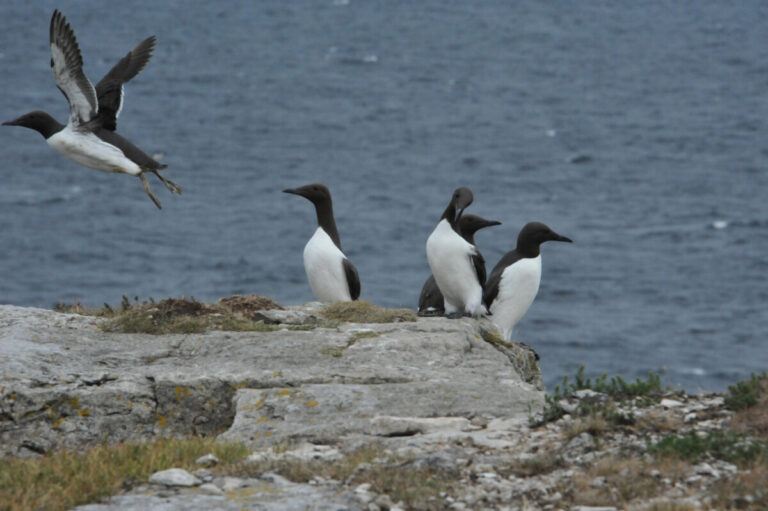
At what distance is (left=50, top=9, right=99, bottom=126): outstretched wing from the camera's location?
12531 mm

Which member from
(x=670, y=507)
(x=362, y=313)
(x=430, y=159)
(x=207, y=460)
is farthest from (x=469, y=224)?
(x=430, y=159)

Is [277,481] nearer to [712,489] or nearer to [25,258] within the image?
[712,489]

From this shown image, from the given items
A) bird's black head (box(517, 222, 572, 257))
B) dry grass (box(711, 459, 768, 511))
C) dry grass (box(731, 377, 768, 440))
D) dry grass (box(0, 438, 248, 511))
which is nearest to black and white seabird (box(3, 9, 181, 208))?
bird's black head (box(517, 222, 572, 257))

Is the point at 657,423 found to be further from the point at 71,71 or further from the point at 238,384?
the point at 71,71

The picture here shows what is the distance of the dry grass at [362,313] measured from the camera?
10414mm

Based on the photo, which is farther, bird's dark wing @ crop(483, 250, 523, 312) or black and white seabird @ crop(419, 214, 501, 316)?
bird's dark wing @ crop(483, 250, 523, 312)

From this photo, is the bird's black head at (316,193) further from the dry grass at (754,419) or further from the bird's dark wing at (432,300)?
the dry grass at (754,419)

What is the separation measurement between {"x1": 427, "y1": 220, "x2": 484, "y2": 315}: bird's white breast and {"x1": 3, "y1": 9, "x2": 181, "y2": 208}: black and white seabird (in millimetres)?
2742

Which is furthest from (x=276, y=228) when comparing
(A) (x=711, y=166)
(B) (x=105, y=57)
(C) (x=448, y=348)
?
(C) (x=448, y=348)

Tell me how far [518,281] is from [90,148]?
4781mm

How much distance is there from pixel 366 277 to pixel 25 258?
1692 centimetres

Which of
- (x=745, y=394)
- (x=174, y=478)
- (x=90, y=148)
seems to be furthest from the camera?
(x=90, y=148)

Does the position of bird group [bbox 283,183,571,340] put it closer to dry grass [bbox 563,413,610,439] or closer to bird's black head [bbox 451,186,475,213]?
bird's black head [bbox 451,186,475,213]

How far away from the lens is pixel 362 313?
10.5 meters
